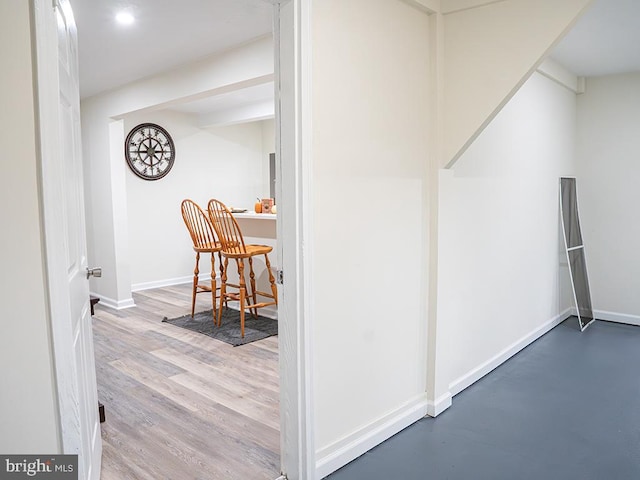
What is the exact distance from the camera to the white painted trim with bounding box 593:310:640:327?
457cm

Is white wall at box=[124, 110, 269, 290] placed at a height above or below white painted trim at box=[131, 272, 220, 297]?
above

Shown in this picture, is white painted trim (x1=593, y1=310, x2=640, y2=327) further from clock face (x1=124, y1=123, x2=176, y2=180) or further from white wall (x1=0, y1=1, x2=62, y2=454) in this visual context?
clock face (x1=124, y1=123, x2=176, y2=180)

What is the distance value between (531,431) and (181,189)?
542 centimetres

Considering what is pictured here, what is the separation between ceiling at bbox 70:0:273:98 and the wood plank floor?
2306 millimetres

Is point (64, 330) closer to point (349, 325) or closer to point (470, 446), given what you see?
point (349, 325)

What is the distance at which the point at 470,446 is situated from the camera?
2352mm

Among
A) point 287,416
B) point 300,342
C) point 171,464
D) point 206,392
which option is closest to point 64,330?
point 300,342

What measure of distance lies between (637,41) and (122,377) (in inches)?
173

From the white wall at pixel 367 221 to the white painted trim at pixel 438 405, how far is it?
0.04 meters

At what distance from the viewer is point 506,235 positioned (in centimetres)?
354

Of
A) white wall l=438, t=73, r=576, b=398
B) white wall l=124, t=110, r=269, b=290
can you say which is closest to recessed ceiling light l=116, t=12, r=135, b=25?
white wall l=438, t=73, r=576, b=398

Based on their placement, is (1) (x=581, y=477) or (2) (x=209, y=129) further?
(2) (x=209, y=129)

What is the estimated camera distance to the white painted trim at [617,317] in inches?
180

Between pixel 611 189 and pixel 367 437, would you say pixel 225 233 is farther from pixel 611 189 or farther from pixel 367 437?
pixel 611 189
